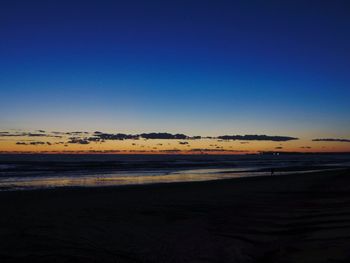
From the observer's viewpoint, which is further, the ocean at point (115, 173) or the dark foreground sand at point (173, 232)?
the ocean at point (115, 173)

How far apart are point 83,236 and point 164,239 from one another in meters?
2.24

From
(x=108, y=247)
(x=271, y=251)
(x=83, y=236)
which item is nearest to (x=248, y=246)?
(x=271, y=251)

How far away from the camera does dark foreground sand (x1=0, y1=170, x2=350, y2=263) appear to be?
29.2ft

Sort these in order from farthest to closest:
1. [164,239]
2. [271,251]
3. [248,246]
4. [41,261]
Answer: [164,239] < [248,246] < [271,251] < [41,261]

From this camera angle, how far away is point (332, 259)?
737 centimetres

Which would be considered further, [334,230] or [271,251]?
[334,230]

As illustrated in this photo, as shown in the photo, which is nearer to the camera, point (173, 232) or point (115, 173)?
point (173, 232)

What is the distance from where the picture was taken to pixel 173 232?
11844 millimetres

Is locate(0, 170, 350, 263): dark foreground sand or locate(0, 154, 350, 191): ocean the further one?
locate(0, 154, 350, 191): ocean

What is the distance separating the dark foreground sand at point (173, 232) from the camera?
8891 millimetres

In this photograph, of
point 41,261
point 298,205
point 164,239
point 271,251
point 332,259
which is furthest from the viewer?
point 298,205

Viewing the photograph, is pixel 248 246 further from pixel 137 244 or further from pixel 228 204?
pixel 228 204

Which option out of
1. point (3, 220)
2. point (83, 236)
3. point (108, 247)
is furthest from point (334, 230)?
point (3, 220)

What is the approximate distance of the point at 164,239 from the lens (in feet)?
35.7
